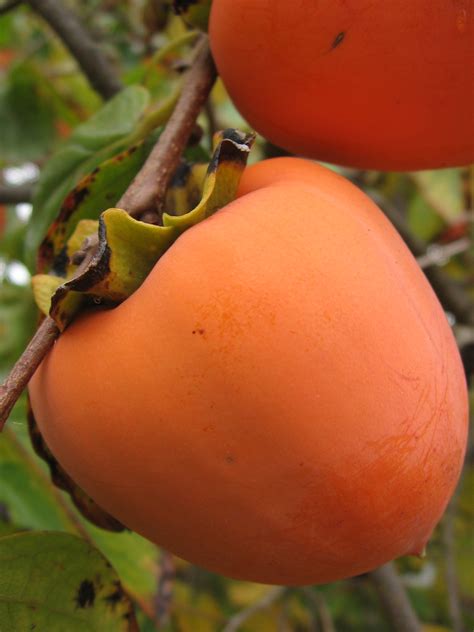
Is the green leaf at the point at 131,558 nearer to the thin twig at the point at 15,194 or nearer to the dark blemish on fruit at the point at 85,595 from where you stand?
the dark blemish on fruit at the point at 85,595

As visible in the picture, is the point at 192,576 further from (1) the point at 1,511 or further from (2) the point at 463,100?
(2) the point at 463,100

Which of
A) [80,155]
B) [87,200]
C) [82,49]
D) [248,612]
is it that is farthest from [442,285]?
[87,200]

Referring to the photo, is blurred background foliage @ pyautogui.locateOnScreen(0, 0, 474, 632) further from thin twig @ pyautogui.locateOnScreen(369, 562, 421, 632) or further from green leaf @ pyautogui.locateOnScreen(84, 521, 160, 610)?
thin twig @ pyautogui.locateOnScreen(369, 562, 421, 632)

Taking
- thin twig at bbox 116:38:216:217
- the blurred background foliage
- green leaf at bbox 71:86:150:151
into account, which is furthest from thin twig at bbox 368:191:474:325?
thin twig at bbox 116:38:216:217

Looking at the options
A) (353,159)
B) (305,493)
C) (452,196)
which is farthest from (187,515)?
(452,196)

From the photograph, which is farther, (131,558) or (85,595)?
(131,558)

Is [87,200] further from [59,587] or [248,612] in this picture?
[248,612]
